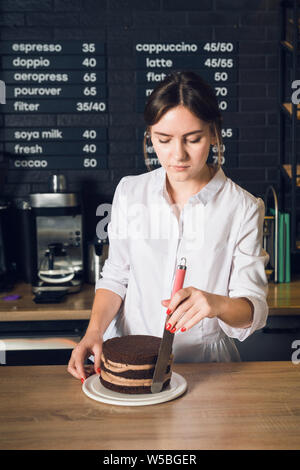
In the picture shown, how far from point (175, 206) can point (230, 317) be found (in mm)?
502

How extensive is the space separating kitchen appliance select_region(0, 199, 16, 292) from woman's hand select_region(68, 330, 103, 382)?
4.10 ft

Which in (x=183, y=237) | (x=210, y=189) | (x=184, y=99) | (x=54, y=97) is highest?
(x=54, y=97)

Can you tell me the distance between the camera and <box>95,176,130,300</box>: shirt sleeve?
5.69 ft

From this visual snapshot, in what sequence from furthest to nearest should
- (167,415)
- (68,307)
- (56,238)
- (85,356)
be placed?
(56,238) → (68,307) → (85,356) → (167,415)

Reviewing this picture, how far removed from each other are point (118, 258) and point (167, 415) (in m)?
0.71

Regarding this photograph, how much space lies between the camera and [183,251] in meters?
1.67

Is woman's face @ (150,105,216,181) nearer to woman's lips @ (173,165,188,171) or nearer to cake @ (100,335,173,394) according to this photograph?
woman's lips @ (173,165,188,171)

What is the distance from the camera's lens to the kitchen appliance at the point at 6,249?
8.73ft

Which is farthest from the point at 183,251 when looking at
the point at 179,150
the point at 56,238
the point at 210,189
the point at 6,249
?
the point at 6,249

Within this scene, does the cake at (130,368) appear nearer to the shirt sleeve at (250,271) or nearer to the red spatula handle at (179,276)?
the red spatula handle at (179,276)

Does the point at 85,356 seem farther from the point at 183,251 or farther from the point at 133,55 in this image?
the point at 133,55

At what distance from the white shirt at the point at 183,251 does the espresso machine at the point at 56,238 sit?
0.84 metres

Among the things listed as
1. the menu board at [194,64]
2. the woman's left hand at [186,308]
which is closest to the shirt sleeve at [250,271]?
the woman's left hand at [186,308]

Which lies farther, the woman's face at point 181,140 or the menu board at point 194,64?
the menu board at point 194,64
